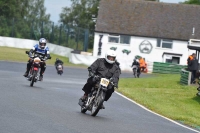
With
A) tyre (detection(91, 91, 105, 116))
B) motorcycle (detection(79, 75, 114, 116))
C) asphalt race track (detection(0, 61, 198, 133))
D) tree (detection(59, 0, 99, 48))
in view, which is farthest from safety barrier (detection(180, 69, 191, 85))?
tree (detection(59, 0, 99, 48))

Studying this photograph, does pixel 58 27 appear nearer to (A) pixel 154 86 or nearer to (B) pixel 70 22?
(A) pixel 154 86

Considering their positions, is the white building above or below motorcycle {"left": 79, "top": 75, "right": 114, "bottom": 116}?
above

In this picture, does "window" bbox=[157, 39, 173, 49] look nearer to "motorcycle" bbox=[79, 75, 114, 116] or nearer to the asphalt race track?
Result: the asphalt race track

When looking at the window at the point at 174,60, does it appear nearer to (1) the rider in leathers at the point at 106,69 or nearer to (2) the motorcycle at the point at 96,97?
(2) the motorcycle at the point at 96,97

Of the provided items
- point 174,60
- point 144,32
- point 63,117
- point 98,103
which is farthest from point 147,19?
point 63,117

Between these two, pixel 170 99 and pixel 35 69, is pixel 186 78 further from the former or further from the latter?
pixel 35 69

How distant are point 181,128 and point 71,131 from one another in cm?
483

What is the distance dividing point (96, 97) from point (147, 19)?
5902 centimetres

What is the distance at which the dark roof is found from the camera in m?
74.2

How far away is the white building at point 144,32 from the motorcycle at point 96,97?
56078mm

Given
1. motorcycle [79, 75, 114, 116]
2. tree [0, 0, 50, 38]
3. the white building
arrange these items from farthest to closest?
tree [0, 0, 50, 38], the white building, motorcycle [79, 75, 114, 116]

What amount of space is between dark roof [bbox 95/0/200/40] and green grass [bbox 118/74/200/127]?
3344cm

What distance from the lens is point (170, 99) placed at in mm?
28859

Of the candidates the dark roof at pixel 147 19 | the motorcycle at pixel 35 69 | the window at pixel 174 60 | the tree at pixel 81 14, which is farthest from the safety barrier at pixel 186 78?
the tree at pixel 81 14
